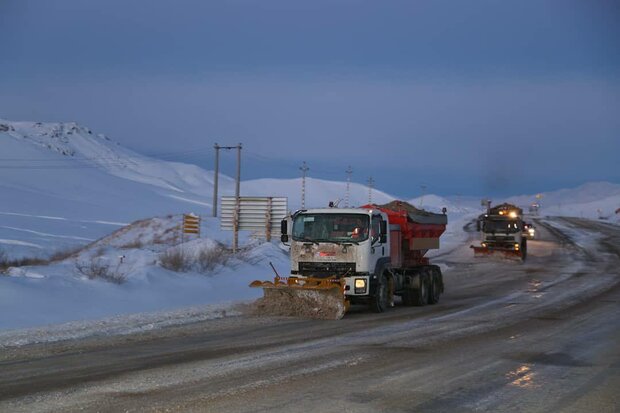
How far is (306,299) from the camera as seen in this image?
1683 centimetres

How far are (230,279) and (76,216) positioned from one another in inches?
2642

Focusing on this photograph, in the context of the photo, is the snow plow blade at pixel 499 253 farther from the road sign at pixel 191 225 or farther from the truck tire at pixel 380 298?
the truck tire at pixel 380 298

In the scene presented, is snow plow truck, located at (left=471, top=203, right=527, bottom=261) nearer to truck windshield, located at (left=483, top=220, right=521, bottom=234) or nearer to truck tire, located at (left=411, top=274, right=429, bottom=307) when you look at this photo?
truck windshield, located at (left=483, top=220, right=521, bottom=234)

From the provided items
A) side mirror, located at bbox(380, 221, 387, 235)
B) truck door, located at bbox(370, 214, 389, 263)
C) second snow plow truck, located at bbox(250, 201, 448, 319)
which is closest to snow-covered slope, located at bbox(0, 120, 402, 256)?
second snow plow truck, located at bbox(250, 201, 448, 319)

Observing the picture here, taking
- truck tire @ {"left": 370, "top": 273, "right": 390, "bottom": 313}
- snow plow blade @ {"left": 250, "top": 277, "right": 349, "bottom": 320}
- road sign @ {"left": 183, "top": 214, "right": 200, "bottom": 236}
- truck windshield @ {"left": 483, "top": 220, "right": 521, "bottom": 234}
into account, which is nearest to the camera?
snow plow blade @ {"left": 250, "top": 277, "right": 349, "bottom": 320}

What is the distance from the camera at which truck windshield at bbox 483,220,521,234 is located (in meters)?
41.0

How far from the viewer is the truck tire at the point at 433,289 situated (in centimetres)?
2088

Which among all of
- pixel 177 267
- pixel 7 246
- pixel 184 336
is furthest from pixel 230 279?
pixel 7 246

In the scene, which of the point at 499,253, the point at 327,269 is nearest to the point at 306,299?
the point at 327,269

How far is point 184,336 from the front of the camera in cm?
1367

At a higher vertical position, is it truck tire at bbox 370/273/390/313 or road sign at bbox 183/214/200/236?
road sign at bbox 183/214/200/236

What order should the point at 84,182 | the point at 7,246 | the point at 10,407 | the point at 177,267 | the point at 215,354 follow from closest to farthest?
1. the point at 10,407
2. the point at 215,354
3. the point at 177,267
4. the point at 7,246
5. the point at 84,182

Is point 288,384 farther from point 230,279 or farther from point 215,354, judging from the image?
point 230,279

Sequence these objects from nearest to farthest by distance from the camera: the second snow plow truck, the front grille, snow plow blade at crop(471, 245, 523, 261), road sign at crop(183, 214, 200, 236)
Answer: the second snow plow truck < the front grille < snow plow blade at crop(471, 245, 523, 261) < road sign at crop(183, 214, 200, 236)
